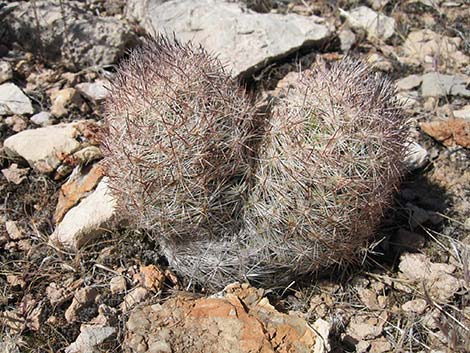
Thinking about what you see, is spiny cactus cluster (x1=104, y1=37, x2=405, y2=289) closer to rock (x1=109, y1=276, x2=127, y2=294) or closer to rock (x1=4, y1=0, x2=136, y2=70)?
rock (x1=109, y1=276, x2=127, y2=294)

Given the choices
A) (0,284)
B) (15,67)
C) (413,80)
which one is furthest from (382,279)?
(15,67)

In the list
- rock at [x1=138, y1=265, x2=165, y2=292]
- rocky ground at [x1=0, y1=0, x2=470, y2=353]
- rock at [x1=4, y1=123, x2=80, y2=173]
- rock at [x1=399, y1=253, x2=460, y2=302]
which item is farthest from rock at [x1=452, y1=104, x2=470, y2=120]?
rock at [x1=4, y1=123, x2=80, y2=173]

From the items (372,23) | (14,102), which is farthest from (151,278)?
(372,23)

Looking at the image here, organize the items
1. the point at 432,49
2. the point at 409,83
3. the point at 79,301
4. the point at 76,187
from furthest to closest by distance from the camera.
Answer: the point at 432,49
the point at 409,83
the point at 76,187
the point at 79,301

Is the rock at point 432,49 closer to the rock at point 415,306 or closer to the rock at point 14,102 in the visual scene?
the rock at point 415,306

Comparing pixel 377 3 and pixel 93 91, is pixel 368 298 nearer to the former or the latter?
pixel 93 91

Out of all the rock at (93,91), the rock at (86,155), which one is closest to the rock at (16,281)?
the rock at (86,155)
